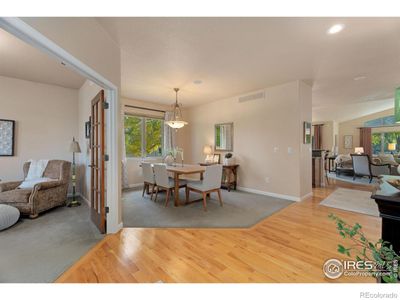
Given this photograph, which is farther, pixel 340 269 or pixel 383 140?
pixel 383 140

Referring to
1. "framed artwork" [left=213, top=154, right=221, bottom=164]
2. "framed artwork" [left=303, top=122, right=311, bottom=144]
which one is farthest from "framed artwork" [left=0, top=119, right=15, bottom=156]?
"framed artwork" [left=303, top=122, right=311, bottom=144]

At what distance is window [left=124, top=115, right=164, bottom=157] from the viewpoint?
5.40 metres

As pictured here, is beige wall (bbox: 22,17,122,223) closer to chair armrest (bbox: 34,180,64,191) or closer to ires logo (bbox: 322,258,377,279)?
chair armrest (bbox: 34,180,64,191)

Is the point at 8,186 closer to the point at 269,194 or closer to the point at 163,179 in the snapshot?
the point at 163,179

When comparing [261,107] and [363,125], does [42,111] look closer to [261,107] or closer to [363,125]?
[261,107]

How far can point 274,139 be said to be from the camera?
428cm

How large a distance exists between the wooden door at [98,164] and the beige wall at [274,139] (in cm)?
344

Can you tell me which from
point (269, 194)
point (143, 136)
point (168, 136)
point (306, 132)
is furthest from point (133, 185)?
point (306, 132)

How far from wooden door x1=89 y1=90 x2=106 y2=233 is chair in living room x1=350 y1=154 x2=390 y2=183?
298 inches

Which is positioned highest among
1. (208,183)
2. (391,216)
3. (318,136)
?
(318,136)

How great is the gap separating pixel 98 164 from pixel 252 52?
8.93 feet

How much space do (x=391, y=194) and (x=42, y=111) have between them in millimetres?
5489
